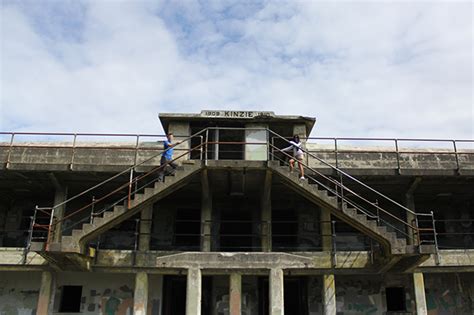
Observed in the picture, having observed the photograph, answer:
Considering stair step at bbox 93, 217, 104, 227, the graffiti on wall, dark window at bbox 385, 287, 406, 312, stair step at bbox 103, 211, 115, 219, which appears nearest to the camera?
stair step at bbox 93, 217, 104, 227

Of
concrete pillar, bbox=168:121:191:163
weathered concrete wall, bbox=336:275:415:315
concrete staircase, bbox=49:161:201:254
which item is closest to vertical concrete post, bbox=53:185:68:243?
concrete staircase, bbox=49:161:201:254

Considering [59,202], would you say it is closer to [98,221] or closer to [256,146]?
[98,221]

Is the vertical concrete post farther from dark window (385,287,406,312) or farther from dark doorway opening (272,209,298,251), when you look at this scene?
dark window (385,287,406,312)

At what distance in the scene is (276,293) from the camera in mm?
12922

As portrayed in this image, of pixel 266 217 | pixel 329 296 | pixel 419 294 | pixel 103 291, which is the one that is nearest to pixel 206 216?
pixel 266 217

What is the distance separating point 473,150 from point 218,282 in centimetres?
1077

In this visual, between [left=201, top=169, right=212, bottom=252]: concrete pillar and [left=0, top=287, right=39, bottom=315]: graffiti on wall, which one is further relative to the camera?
[left=0, top=287, right=39, bottom=315]: graffiti on wall

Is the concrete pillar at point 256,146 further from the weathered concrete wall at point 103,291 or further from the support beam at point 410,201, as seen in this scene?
the weathered concrete wall at point 103,291

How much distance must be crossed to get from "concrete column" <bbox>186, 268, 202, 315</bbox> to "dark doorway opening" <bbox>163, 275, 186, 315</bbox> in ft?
8.94

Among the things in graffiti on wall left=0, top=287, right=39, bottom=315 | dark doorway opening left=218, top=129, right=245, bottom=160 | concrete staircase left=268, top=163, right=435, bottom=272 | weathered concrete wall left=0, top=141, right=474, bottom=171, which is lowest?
graffiti on wall left=0, top=287, right=39, bottom=315

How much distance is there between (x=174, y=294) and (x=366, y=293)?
263 inches

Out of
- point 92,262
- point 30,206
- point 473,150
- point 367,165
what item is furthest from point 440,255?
point 30,206

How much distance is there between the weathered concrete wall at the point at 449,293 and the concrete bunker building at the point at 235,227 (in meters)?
0.04

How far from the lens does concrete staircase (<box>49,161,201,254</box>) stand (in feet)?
37.9
